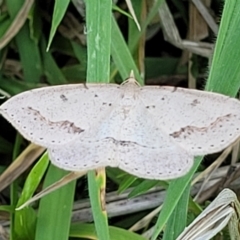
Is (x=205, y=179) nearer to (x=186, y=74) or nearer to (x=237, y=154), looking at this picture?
(x=237, y=154)

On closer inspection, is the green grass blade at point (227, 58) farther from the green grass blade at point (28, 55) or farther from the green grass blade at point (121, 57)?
the green grass blade at point (28, 55)

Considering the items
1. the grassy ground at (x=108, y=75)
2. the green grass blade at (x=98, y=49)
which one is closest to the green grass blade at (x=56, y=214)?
the grassy ground at (x=108, y=75)

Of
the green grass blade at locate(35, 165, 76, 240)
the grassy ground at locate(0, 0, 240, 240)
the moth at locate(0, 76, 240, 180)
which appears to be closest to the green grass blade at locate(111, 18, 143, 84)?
the grassy ground at locate(0, 0, 240, 240)

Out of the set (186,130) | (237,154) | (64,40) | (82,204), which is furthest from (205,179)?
(64,40)

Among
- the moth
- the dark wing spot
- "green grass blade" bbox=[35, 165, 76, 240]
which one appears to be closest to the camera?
the moth

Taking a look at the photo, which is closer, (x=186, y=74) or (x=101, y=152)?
(x=101, y=152)

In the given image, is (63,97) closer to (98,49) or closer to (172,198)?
(98,49)

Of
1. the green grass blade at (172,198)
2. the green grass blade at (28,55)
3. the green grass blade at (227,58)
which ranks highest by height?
the green grass blade at (227,58)

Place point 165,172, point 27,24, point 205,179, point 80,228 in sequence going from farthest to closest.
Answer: point 27,24 → point 205,179 → point 80,228 → point 165,172

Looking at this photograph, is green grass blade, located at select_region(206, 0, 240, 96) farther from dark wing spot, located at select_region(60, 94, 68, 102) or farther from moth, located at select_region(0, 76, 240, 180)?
dark wing spot, located at select_region(60, 94, 68, 102)

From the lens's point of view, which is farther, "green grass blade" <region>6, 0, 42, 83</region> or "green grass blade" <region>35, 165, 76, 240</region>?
"green grass blade" <region>6, 0, 42, 83</region>

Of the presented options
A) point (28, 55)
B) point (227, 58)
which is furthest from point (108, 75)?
point (28, 55)
